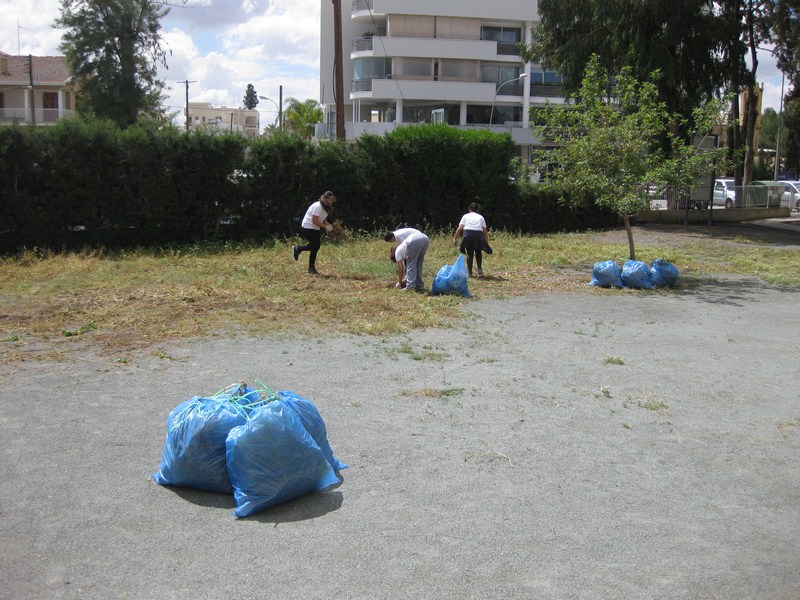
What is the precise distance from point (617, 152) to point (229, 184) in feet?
33.3

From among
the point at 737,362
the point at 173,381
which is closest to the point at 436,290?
the point at 737,362

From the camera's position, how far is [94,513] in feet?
16.0

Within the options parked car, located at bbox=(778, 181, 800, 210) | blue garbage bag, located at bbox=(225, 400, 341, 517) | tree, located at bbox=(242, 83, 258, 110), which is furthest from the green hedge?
tree, located at bbox=(242, 83, 258, 110)

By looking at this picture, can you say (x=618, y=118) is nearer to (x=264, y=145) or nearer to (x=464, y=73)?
(x=264, y=145)

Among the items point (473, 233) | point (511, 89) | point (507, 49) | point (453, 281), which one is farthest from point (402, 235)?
point (511, 89)

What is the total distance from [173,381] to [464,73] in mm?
49926

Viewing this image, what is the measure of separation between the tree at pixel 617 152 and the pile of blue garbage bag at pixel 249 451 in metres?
11.5

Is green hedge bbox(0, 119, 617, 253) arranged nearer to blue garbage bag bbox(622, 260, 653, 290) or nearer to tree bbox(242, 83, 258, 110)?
blue garbage bag bbox(622, 260, 653, 290)

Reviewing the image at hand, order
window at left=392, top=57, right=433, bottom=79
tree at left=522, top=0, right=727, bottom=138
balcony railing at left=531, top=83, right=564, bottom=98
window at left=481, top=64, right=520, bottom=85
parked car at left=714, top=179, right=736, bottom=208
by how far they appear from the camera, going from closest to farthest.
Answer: tree at left=522, top=0, right=727, bottom=138 < parked car at left=714, top=179, right=736, bottom=208 < window at left=392, top=57, right=433, bottom=79 < window at left=481, top=64, right=520, bottom=85 < balcony railing at left=531, top=83, right=564, bottom=98

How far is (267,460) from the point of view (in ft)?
16.4

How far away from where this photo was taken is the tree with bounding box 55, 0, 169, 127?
1725 inches

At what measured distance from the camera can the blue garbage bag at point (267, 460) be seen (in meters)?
4.99

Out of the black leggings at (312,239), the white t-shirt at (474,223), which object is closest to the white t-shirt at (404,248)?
the white t-shirt at (474,223)

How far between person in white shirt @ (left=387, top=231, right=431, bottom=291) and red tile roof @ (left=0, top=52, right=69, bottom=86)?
49.3m
